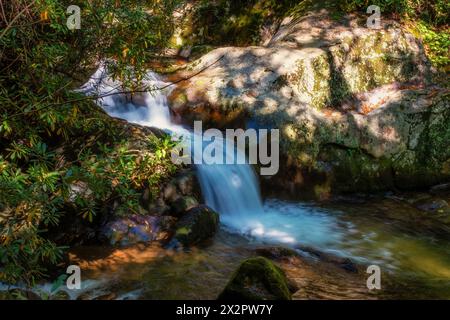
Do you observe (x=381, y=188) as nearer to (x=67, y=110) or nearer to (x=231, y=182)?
(x=231, y=182)

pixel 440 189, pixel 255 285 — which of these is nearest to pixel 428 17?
pixel 440 189

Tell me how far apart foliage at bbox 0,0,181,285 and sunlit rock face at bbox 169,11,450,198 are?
Answer: 3.51 m

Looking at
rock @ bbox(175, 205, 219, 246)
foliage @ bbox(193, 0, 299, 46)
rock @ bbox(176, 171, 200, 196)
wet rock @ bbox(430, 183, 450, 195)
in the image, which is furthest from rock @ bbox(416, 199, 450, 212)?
foliage @ bbox(193, 0, 299, 46)

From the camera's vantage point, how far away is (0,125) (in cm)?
441

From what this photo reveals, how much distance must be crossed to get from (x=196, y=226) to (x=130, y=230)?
3.09 ft

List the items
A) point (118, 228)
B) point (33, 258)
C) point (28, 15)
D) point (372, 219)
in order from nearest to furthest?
point (33, 258) → point (28, 15) → point (118, 228) → point (372, 219)

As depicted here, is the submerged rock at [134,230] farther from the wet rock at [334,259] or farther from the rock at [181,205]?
the wet rock at [334,259]

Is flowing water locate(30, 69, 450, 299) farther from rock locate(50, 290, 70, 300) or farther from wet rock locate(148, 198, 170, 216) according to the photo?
wet rock locate(148, 198, 170, 216)

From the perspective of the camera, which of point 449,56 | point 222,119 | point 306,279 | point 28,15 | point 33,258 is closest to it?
point 33,258

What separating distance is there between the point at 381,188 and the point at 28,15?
7.32 meters

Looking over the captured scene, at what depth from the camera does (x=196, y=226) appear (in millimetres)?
6535

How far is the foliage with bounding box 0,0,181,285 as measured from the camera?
4.18 meters

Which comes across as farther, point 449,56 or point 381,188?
point 449,56
